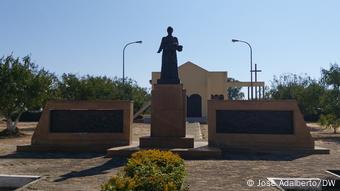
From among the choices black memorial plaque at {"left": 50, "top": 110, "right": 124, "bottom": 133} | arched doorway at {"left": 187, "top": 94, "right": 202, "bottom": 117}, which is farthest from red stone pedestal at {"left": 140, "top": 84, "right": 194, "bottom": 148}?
arched doorway at {"left": 187, "top": 94, "right": 202, "bottom": 117}

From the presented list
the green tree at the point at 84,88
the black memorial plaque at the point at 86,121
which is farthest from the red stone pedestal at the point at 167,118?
the green tree at the point at 84,88

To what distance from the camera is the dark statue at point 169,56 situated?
15.6 meters

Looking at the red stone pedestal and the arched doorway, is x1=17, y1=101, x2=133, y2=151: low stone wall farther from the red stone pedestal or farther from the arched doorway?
the arched doorway

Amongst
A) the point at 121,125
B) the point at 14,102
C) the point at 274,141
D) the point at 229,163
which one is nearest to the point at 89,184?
the point at 229,163

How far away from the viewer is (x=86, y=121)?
15.9m

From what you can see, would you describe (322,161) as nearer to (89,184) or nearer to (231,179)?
(231,179)

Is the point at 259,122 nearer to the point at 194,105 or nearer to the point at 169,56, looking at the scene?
the point at 169,56

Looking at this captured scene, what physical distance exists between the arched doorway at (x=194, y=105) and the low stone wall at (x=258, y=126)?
104ft

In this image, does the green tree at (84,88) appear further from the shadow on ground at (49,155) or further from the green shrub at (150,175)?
the green shrub at (150,175)

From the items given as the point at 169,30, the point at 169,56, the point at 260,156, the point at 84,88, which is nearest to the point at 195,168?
the point at 260,156

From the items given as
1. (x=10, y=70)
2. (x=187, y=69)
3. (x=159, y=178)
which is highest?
(x=187, y=69)

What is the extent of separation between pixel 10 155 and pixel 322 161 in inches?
407

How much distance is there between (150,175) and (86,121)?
1034cm

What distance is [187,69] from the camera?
160 feet
